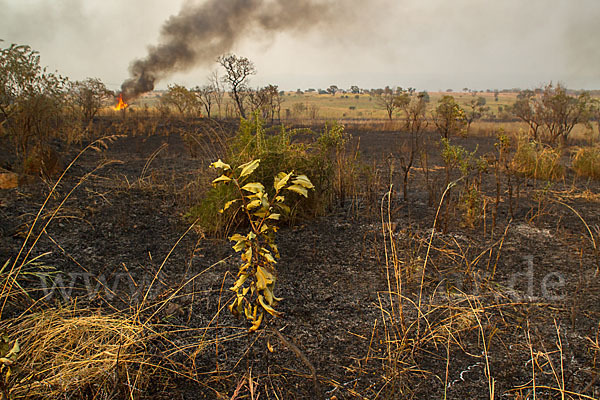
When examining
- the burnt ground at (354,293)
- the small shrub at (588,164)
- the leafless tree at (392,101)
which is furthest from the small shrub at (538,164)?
the leafless tree at (392,101)

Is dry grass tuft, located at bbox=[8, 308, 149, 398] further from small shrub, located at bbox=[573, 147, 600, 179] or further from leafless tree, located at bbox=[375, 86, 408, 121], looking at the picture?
leafless tree, located at bbox=[375, 86, 408, 121]

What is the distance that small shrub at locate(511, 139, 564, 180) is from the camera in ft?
21.1

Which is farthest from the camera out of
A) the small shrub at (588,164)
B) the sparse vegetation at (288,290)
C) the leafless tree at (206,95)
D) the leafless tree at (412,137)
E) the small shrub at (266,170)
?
the leafless tree at (206,95)

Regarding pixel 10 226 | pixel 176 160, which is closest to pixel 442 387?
pixel 10 226

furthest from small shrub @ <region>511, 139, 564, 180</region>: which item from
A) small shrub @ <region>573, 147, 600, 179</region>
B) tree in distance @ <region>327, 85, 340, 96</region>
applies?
tree in distance @ <region>327, 85, 340, 96</region>

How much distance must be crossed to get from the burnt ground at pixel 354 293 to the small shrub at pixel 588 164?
2.03m

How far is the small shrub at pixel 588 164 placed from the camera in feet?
21.5

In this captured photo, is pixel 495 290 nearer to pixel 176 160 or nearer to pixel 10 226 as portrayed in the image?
pixel 10 226

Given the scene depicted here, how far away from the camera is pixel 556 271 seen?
297cm

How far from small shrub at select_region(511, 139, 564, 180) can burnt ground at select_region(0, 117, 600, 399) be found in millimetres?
1542

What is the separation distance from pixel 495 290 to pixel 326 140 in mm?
2244

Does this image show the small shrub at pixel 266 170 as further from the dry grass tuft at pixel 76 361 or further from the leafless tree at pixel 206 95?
the leafless tree at pixel 206 95

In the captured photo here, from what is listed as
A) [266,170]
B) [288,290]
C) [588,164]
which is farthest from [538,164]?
[288,290]

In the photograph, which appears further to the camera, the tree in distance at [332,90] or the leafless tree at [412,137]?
the tree in distance at [332,90]
